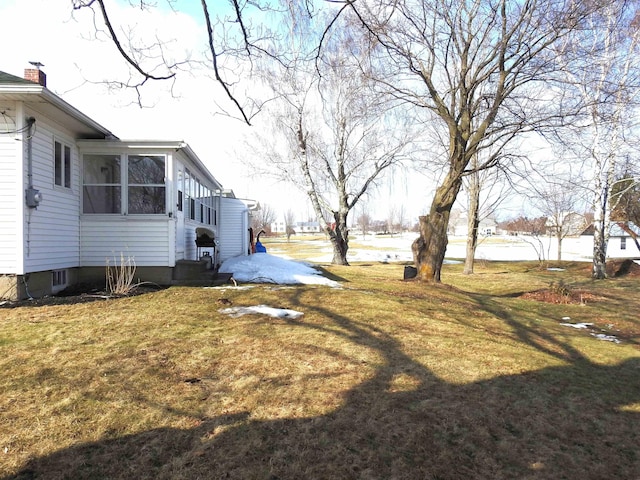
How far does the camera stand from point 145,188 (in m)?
9.27

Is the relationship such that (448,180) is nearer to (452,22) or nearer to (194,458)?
(452,22)

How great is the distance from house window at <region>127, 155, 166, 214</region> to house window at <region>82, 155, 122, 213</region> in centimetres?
27

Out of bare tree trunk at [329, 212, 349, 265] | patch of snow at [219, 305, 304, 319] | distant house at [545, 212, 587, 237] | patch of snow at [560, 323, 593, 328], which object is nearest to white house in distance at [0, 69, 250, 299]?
patch of snow at [219, 305, 304, 319]

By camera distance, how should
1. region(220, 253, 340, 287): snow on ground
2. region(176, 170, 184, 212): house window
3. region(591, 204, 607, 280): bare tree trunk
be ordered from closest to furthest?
1. region(176, 170, 184, 212): house window
2. region(220, 253, 340, 287): snow on ground
3. region(591, 204, 607, 280): bare tree trunk

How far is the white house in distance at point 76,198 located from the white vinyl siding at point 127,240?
0.07 ft

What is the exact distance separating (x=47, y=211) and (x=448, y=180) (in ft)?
31.1

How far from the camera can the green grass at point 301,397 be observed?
2889 mm

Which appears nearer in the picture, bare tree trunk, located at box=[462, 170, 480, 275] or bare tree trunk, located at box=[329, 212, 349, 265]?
bare tree trunk, located at box=[329, 212, 349, 265]

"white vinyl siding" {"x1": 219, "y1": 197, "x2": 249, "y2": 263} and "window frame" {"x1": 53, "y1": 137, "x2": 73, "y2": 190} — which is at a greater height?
"window frame" {"x1": 53, "y1": 137, "x2": 73, "y2": 190}

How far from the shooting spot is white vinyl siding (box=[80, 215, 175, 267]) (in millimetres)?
8922

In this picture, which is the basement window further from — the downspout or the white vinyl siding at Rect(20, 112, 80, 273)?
the downspout

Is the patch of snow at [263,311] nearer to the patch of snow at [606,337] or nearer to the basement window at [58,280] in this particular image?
the basement window at [58,280]

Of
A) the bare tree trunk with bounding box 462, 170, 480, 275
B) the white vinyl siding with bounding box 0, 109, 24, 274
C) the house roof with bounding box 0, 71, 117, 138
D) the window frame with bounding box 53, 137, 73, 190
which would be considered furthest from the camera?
the bare tree trunk with bounding box 462, 170, 480, 275

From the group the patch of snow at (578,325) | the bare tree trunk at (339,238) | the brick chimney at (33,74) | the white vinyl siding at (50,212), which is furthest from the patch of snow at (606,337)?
the bare tree trunk at (339,238)
